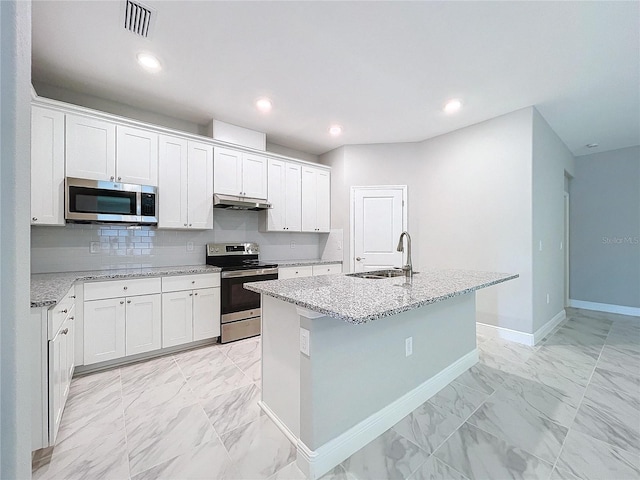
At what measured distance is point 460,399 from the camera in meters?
2.19

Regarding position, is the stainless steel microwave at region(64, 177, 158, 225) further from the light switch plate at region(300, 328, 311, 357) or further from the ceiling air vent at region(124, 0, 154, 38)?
the light switch plate at region(300, 328, 311, 357)

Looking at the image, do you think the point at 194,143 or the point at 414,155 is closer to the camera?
the point at 194,143

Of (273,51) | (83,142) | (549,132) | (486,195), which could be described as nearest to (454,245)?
(486,195)

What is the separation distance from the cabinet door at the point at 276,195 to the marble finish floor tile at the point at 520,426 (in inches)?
123

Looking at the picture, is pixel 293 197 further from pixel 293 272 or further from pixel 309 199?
pixel 293 272

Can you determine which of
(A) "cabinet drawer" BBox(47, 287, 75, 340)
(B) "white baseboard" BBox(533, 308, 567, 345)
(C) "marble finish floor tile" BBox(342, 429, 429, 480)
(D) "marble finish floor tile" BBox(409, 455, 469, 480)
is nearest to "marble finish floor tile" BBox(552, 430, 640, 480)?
(D) "marble finish floor tile" BBox(409, 455, 469, 480)

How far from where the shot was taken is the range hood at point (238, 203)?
345 cm

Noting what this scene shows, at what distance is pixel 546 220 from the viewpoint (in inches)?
144

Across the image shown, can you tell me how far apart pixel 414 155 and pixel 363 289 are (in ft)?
11.0

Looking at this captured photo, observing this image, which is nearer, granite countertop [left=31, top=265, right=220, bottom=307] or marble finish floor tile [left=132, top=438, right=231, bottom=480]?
marble finish floor tile [left=132, top=438, right=231, bottom=480]

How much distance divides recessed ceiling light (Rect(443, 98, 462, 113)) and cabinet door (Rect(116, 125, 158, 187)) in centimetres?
326

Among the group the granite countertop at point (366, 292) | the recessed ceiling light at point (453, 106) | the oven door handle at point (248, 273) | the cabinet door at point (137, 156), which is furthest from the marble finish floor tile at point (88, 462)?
the recessed ceiling light at point (453, 106)

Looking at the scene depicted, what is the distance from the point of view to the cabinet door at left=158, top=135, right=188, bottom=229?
3.14 metres

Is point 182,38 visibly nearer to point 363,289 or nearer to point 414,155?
point 363,289
